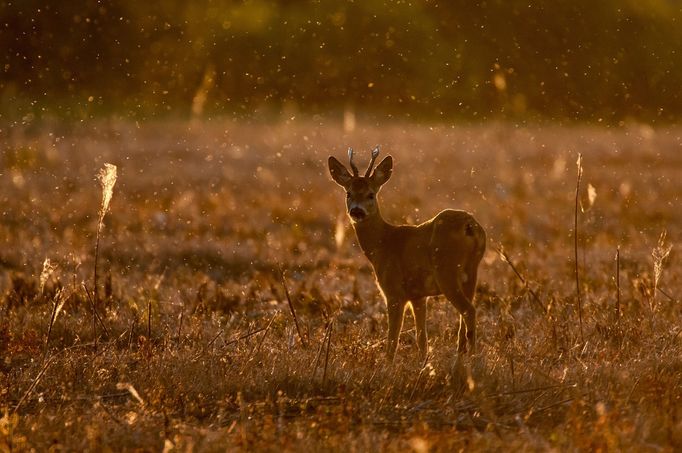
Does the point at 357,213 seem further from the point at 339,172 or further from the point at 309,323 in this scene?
the point at 309,323

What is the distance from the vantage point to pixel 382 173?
9.64 m

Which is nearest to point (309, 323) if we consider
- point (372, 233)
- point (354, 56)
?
point (372, 233)

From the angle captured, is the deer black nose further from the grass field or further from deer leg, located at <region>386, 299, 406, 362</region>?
the grass field

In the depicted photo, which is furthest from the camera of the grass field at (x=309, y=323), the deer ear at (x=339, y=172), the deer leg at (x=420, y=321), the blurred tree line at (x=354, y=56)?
the blurred tree line at (x=354, y=56)

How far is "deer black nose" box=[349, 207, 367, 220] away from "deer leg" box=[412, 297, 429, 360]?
72 centimetres

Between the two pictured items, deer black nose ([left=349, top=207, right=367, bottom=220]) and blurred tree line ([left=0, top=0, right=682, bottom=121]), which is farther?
blurred tree line ([left=0, top=0, right=682, bottom=121])

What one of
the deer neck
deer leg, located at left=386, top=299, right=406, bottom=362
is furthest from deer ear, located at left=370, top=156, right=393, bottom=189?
deer leg, located at left=386, top=299, right=406, bottom=362

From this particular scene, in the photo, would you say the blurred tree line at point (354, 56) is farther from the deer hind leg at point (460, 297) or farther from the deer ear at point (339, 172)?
the deer hind leg at point (460, 297)

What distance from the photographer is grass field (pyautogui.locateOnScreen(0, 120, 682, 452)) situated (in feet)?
22.3

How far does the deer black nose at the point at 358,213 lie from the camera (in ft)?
30.1

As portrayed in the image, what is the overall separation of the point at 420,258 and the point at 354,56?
4101 cm

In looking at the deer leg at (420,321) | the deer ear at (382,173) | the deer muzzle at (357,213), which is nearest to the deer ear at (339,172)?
the deer ear at (382,173)

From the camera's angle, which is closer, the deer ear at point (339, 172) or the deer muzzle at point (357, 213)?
the deer muzzle at point (357, 213)

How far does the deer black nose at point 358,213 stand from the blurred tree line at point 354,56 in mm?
34359
